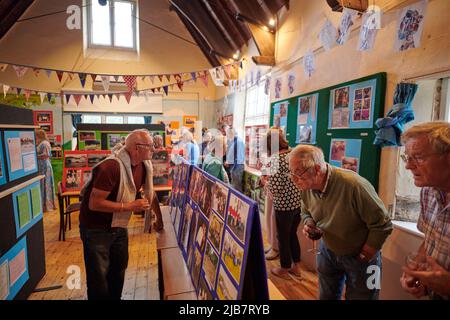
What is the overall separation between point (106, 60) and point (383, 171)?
25.8 ft

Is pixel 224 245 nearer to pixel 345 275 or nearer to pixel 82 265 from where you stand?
pixel 345 275

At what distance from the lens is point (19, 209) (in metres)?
2.11

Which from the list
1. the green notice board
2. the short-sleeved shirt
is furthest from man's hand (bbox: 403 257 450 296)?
the short-sleeved shirt

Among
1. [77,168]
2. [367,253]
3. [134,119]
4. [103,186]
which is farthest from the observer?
[134,119]

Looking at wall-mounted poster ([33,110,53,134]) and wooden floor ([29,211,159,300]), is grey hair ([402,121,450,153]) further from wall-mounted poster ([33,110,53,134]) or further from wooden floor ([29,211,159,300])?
wall-mounted poster ([33,110,53,134])

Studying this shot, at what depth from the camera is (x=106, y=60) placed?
7.44 metres

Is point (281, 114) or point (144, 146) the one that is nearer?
point (144, 146)

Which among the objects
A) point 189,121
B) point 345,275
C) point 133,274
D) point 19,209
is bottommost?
point 133,274

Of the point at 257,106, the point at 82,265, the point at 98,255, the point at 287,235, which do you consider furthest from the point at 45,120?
the point at 287,235

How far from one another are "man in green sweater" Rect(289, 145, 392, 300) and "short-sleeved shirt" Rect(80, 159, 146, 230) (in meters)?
1.11

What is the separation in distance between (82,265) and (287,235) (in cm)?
242

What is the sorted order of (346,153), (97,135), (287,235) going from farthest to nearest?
(97,135)
(287,235)
(346,153)

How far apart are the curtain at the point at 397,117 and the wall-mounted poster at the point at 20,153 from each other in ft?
9.52
